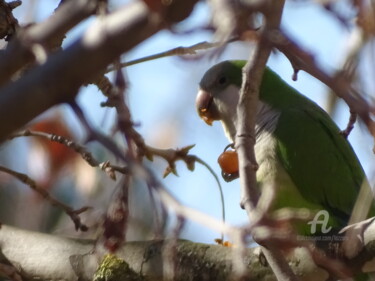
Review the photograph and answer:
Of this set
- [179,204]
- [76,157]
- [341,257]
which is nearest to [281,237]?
[179,204]

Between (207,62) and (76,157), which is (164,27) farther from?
(76,157)

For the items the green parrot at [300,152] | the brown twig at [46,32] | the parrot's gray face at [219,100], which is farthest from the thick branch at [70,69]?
the parrot's gray face at [219,100]

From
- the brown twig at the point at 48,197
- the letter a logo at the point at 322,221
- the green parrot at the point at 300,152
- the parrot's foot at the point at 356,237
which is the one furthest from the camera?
the green parrot at the point at 300,152

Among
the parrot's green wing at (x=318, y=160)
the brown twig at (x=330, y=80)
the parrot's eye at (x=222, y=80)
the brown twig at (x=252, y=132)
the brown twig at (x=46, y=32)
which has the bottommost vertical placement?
the parrot's green wing at (x=318, y=160)

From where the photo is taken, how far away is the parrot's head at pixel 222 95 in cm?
348

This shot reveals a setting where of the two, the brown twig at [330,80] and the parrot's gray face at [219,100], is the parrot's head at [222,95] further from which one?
the brown twig at [330,80]

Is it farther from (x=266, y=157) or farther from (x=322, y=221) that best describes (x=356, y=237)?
(x=266, y=157)

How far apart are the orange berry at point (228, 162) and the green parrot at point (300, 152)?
0.56 meters

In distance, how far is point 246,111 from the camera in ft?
4.32

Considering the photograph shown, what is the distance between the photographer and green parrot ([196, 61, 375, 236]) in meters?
3.02

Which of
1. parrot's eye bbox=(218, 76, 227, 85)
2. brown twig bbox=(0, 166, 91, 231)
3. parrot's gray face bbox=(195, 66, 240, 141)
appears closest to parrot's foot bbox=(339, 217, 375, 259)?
brown twig bbox=(0, 166, 91, 231)

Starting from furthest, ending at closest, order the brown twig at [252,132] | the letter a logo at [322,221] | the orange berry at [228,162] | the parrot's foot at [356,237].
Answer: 1. the letter a logo at [322,221]
2. the orange berry at [228,162]
3. the parrot's foot at [356,237]
4. the brown twig at [252,132]

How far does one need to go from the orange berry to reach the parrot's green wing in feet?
2.37

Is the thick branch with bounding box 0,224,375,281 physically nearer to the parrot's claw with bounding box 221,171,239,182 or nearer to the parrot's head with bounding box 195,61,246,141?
the parrot's claw with bounding box 221,171,239,182
